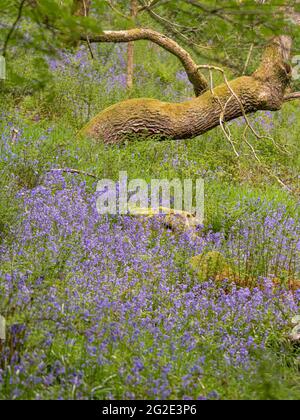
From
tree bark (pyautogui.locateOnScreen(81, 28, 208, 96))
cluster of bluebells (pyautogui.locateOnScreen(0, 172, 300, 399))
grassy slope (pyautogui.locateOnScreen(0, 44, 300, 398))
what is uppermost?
tree bark (pyautogui.locateOnScreen(81, 28, 208, 96))

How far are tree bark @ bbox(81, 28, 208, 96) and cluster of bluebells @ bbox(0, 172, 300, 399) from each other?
2564 mm

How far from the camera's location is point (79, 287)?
4.82 m

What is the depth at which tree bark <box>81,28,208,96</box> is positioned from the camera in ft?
29.6

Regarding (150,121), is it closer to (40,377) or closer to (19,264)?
(19,264)

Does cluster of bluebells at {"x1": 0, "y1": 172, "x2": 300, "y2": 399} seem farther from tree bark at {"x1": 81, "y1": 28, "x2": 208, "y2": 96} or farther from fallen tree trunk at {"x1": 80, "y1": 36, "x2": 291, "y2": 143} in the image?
tree bark at {"x1": 81, "y1": 28, "x2": 208, "y2": 96}

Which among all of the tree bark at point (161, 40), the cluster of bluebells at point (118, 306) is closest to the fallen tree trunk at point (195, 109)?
the tree bark at point (161, 40)

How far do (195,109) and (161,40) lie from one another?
103cm

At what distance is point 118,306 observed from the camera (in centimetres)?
447

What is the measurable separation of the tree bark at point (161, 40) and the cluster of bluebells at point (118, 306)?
2.56m

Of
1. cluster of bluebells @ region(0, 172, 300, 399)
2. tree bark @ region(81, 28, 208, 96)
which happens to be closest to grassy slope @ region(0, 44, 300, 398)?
cluster of bluebells @ region(0, 172, 300, 399)

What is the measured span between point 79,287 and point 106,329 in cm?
97

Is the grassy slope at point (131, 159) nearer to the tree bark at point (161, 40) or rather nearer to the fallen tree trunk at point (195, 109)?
the fallen tree trunk at point (195, 109)
